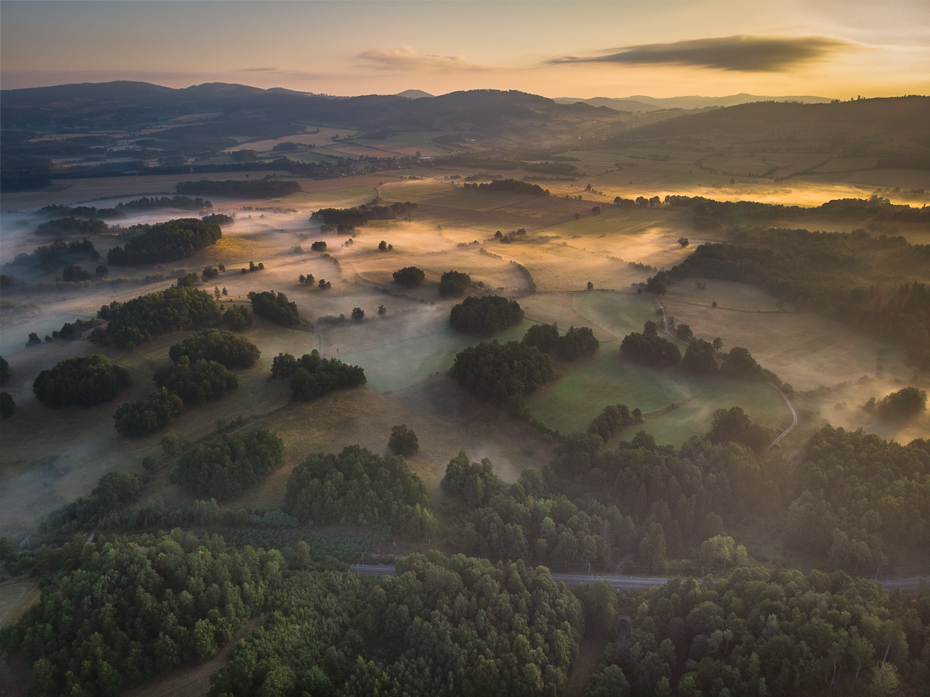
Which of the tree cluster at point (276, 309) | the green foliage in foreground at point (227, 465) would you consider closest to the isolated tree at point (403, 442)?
the green foliage in foreground at point (227, 465)

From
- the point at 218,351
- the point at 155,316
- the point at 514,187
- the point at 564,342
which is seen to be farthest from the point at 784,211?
the point at 155,316

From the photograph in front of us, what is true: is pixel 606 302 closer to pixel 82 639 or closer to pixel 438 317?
pixel 438 317

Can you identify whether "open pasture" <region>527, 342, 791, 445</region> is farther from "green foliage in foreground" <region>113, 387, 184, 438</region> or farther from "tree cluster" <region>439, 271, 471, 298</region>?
"green foliage in foreground" <region>113, 387, 184, 438</region>

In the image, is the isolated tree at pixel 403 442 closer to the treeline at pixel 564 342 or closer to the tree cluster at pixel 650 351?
the treeline at pixel 564 342

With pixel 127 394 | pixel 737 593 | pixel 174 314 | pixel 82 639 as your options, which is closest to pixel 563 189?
pixel 174 314

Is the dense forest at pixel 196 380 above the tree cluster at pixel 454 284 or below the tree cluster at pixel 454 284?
below

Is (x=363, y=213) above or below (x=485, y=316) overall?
above

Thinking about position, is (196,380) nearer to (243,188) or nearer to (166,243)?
(166,243)

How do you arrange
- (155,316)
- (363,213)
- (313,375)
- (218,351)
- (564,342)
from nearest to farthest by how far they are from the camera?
(313,375) → (218,351) → (564,342) → (155,316) → (363,213)
